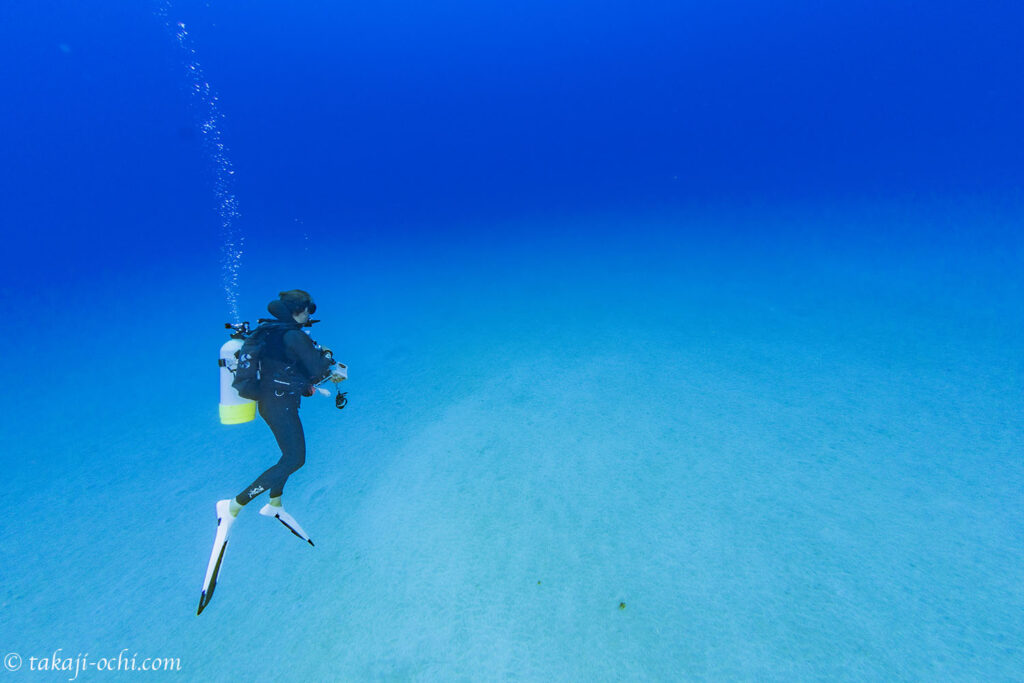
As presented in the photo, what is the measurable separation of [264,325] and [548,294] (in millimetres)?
7732

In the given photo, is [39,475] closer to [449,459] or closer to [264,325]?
[264,325]

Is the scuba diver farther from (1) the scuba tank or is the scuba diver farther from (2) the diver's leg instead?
(1) the scuba tank

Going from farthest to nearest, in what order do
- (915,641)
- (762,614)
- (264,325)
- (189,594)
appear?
1. (264,325)
2. (189,594)
3. (762,614)
4. (915,641)

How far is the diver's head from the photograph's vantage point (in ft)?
10.7

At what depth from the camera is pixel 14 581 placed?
3.31m

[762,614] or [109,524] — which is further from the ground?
[762,614]

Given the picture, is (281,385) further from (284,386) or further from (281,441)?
(281,441)

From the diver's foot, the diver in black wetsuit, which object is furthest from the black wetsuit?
the diver's foot

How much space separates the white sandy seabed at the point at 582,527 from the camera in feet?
7.87

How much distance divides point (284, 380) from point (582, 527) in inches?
109

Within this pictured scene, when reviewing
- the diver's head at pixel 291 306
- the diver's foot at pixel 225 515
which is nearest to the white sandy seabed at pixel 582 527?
the diver's foot at pixel 225 515

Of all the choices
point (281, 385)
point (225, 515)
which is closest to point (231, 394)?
point (281, 385)

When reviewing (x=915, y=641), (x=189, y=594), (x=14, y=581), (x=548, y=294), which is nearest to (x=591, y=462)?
(x=915, y=641)

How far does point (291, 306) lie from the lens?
130 inches
